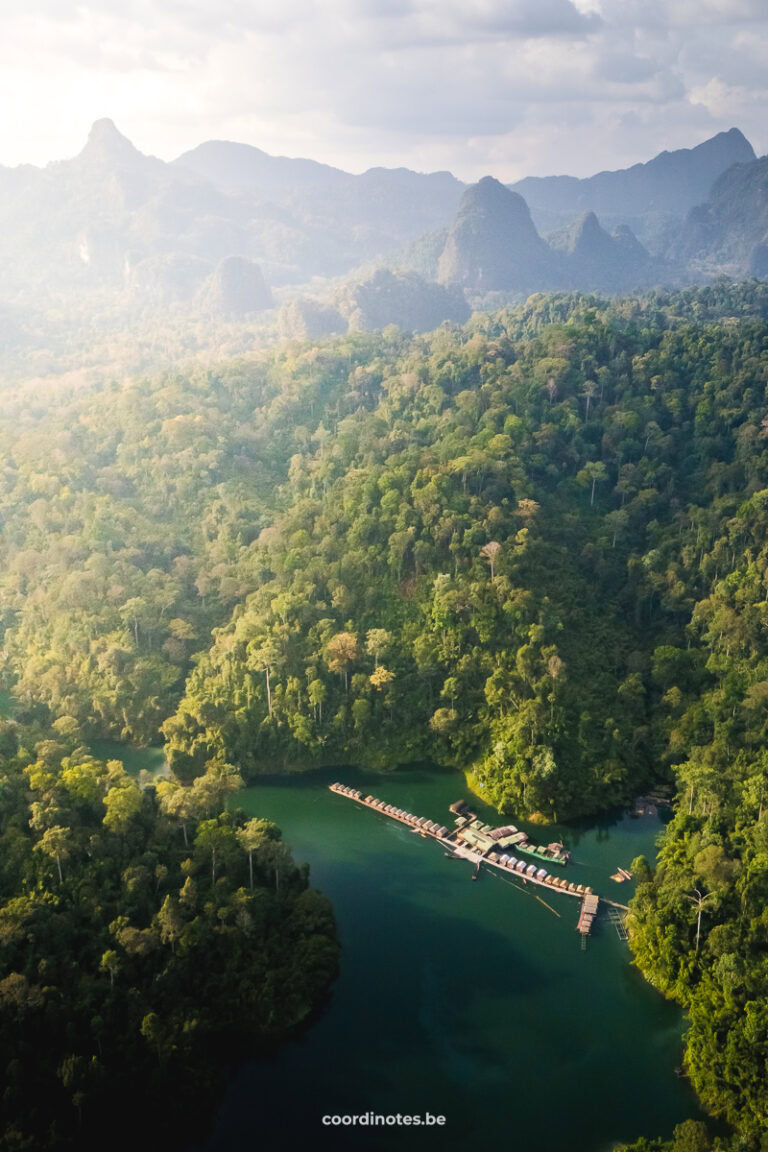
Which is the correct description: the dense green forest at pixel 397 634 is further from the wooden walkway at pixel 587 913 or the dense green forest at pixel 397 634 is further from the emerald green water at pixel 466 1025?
the wooden walkway at pixel 587 913

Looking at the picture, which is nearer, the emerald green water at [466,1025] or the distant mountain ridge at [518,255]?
the emerald green water at [466,1025]

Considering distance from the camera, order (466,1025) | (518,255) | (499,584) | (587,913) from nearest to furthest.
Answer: (466,1025) → (587,913) → (499,584) → (518,255)

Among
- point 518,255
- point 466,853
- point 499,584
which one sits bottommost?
point 466,853

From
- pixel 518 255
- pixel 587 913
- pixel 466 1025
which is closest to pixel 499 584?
pixel 587 913

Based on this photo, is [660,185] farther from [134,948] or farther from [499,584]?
[134,948]

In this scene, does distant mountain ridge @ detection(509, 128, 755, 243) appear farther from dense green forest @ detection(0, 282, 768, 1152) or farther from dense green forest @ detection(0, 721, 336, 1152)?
dense green forest @ detection(0, 721, 336, 1152)

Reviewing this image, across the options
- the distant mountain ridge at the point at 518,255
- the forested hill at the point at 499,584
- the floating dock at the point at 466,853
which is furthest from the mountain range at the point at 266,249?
the floating dock at the point at 466,853

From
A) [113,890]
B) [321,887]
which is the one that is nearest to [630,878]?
[321,887]
